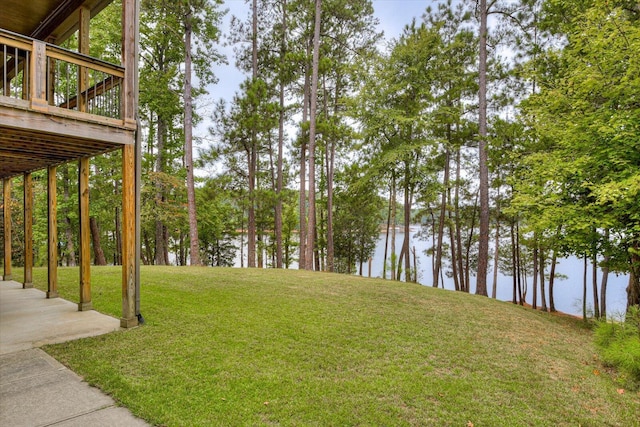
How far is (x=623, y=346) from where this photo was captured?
14.4 ft

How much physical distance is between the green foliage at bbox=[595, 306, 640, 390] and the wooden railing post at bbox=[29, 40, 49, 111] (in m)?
7.47

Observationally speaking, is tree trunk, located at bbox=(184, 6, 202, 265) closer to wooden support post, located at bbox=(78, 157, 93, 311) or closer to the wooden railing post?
wooden support post, located at bbox=(78, 157, 93, 311)

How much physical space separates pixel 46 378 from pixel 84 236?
2375 millimetres

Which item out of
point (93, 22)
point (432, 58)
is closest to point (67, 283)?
point (93, 22)

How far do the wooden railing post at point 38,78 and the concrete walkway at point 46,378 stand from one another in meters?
2.77

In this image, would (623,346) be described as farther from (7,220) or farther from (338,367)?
(7,220)

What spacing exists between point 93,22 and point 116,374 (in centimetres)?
1394

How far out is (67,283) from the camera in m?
7.38

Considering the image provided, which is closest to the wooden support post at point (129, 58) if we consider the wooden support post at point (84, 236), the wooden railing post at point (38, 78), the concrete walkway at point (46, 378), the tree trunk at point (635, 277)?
the wooden railing post at point (38, 78)

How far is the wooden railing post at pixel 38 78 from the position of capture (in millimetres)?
3592

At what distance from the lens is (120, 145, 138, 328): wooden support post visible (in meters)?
4.41

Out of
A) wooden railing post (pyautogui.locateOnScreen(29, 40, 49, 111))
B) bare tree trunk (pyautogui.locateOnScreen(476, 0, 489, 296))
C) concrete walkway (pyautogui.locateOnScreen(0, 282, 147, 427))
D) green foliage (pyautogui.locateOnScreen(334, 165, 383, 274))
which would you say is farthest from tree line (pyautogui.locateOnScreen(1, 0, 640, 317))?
wooden railing post (pyautogui.locateOnScreen(29, 40, 49, 111))

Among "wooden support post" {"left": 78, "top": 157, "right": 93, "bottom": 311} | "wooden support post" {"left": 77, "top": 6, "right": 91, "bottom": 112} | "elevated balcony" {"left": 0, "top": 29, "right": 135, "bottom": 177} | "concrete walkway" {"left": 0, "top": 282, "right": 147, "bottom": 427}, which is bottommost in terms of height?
"concrete walkway" {"left": 0, "top": 282, "right": 147, "bottom": 427}

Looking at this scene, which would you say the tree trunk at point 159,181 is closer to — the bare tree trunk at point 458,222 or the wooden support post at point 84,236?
the wooden support post at point 84,236
